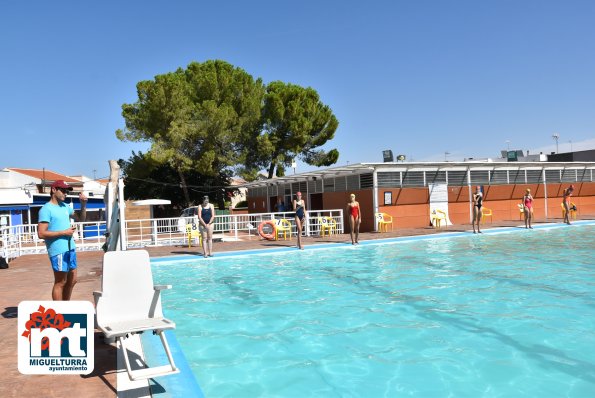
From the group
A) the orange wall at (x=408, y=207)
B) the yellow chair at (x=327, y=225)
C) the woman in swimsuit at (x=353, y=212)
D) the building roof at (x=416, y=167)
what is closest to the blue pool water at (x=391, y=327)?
the woman in swimsuit at (x=353, y=212)

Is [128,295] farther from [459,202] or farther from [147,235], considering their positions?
[459,202]

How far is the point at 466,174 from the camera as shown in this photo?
23.8 m

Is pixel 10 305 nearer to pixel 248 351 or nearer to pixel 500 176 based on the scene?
pixel 248 351

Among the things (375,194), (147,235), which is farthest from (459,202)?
(147,235)

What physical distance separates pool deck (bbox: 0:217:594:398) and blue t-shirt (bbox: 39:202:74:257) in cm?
107

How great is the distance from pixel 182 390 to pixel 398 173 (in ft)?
61.6

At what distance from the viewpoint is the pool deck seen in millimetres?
3848

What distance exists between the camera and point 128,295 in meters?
4.60

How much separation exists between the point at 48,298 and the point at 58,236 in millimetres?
3112

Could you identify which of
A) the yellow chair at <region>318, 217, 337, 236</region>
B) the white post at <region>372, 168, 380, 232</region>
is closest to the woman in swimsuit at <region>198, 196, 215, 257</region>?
the yellow chair at <region>318, 217, 337, 236</region>

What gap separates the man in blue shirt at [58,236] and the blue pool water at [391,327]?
64.7 inches
